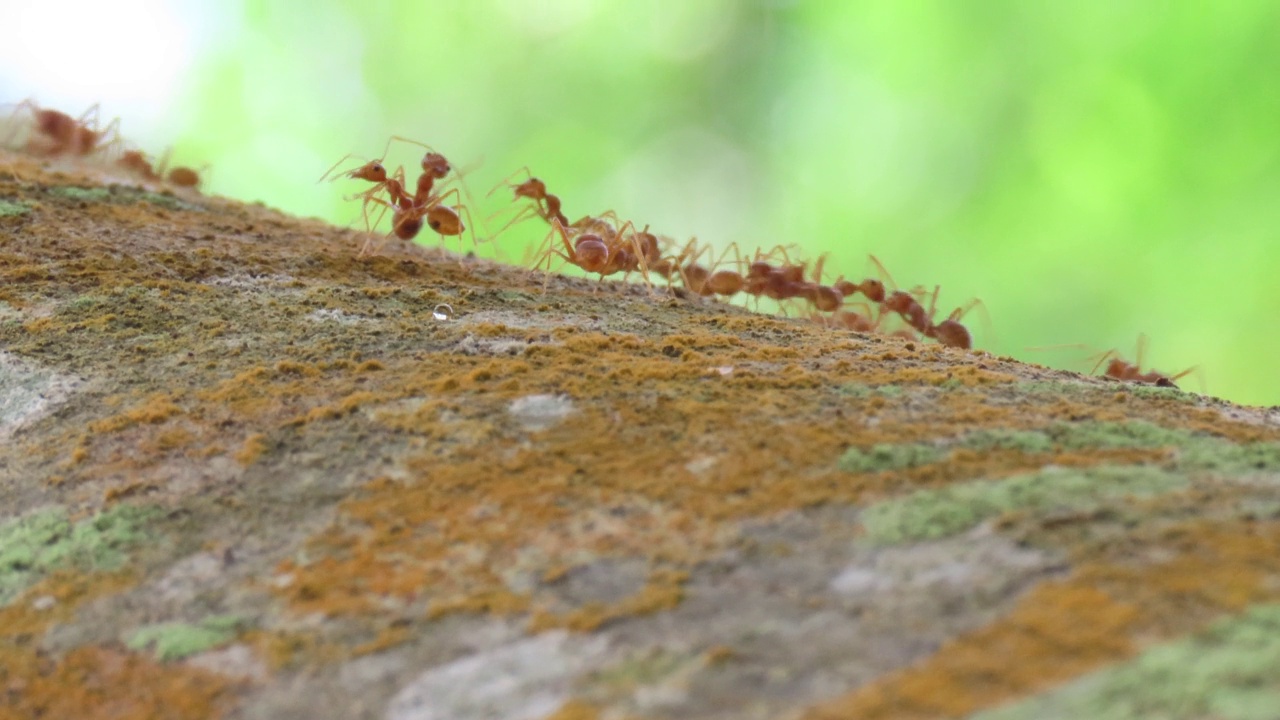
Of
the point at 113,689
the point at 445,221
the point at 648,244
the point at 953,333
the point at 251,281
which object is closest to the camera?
the point at 113,689

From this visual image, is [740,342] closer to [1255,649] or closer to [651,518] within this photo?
[651,518]

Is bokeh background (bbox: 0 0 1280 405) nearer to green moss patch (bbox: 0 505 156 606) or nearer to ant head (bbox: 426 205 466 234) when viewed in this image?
ant head (bbox: 426 205 466 234)

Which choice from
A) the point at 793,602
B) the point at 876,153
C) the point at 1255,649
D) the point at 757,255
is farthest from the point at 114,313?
the point at 876,153

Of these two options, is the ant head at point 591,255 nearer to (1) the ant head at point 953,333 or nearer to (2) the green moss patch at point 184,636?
(1) the ant head at point 953,333

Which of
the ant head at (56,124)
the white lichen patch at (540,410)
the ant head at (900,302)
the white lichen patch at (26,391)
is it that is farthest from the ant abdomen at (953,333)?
the ant head at (56,124)

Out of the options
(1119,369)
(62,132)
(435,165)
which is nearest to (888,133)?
(1119,369)

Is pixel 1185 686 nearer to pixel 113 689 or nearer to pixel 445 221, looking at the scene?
pixel 113 689
